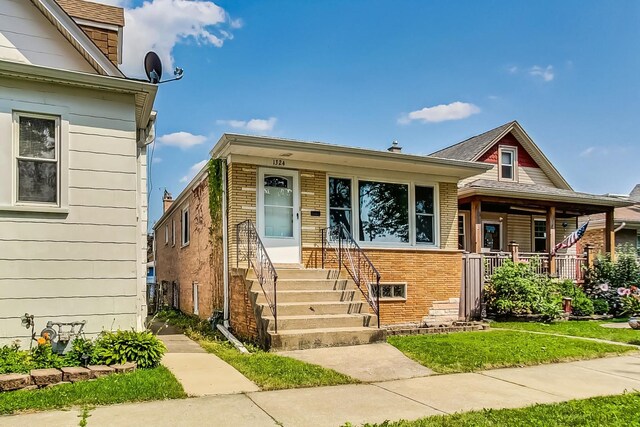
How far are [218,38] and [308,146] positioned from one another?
5.11m

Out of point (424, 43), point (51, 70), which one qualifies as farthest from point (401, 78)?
point (51, 70)

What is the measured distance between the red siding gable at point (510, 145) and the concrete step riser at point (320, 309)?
39.1 ft

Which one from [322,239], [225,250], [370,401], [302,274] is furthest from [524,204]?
[370,401]

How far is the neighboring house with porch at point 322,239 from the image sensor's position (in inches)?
368

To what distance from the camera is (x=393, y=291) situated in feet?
39.0

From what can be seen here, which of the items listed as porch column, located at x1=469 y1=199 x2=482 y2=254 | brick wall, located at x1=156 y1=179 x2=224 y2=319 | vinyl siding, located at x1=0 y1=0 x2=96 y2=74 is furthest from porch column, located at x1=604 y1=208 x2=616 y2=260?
vinyl siding, located at x1=0 y1=0 x2=96 y2=74

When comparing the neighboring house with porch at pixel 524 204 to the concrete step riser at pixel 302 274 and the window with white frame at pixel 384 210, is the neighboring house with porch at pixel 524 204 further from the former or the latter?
the concrete step riser at pixel 302 274

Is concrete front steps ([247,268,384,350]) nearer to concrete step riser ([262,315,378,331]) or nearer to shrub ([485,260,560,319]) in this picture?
concrete step riser ([262,315,378,331])

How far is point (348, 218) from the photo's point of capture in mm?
12086

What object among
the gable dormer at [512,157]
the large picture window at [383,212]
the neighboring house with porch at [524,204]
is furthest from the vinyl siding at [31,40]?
the gable dormer at [512,157]

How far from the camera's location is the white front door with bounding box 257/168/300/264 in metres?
11.0

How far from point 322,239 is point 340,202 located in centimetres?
108

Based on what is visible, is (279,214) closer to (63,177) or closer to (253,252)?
(253,252)

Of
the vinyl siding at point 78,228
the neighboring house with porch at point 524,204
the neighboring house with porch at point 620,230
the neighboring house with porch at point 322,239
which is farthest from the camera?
the neighboring house with porch at point 620,230
